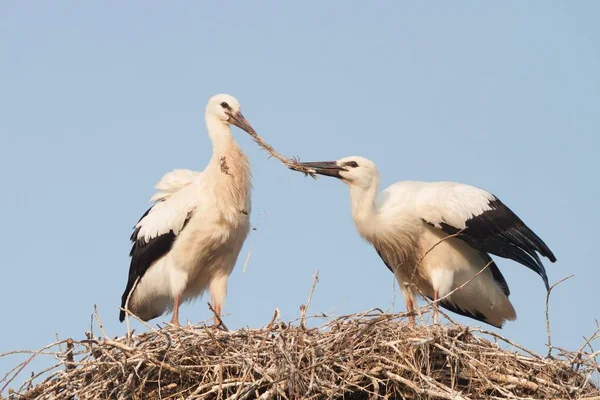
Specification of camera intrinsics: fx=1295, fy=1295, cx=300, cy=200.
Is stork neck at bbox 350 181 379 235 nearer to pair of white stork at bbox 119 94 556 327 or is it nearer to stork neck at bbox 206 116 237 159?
pair of white stork at bbox 119 94 556 327

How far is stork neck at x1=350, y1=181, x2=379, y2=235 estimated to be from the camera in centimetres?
980

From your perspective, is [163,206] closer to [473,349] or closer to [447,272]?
[447,272]

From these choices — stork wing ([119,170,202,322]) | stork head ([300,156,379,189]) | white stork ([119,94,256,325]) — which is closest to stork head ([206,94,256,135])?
white stork ([119,94,256,325])

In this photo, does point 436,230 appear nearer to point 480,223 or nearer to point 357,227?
point 480,223

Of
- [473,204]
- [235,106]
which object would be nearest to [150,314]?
[235,106]

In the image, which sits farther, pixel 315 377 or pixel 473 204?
pixel 473 204

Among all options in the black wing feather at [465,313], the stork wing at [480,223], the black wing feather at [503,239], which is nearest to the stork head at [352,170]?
the stork wing at [480,223]

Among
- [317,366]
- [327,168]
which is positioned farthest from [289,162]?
[317,366]

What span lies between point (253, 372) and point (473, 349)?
1388 mm

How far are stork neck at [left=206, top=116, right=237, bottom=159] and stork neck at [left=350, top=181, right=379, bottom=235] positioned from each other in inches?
42.2

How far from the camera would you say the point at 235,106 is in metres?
10.3

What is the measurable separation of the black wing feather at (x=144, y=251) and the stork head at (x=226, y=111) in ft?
2.91

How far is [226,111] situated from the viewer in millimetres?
10281

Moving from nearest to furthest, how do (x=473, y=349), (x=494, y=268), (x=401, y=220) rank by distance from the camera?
1. (x=473, y=349)
2. (x=401, y=220)
3. (x=494, y=268)
